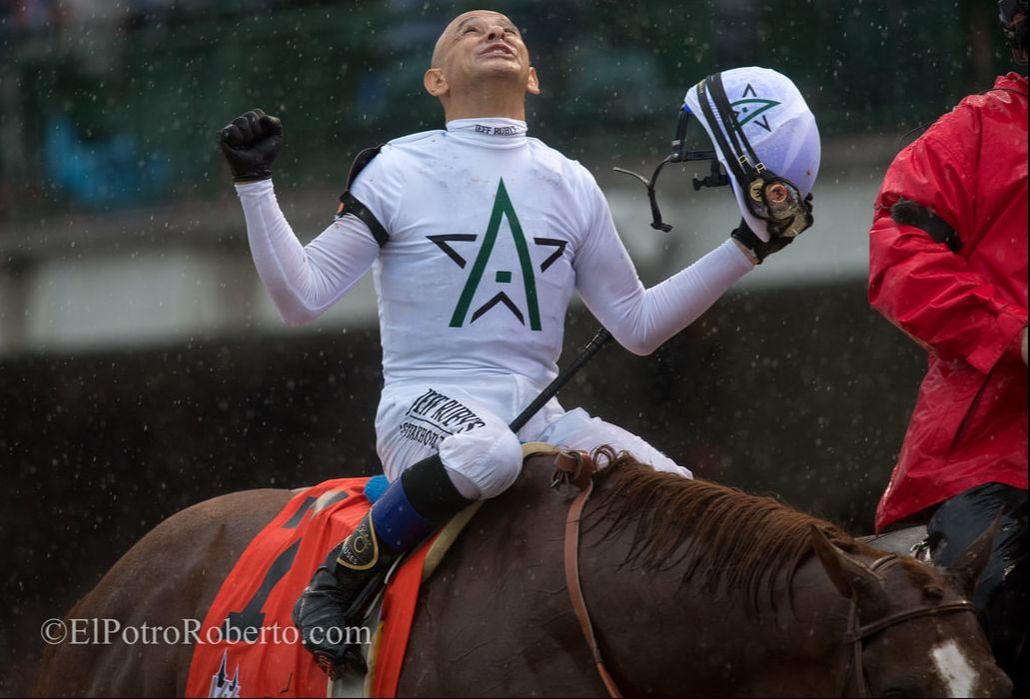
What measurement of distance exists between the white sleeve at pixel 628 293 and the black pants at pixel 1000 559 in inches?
33.7

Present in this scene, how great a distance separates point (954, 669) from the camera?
107 inches

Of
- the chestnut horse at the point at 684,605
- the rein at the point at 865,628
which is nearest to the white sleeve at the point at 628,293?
the chestnut horse at the point at 684,605

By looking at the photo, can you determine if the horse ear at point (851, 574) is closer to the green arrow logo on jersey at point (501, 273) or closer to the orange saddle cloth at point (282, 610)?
the orange saddle cloth at point (282, 610)

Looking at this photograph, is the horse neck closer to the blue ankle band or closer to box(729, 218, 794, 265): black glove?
the blue ankle band

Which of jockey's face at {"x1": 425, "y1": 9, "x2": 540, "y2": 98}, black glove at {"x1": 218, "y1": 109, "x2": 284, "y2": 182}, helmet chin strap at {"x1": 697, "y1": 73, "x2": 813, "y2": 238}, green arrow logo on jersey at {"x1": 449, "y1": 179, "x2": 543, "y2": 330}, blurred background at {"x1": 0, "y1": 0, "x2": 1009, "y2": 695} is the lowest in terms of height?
blurred background at {"x1": 0, "y1": 0, "x2": 1009, "y2": 695}

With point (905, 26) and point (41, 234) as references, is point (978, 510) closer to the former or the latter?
point (905, 26)

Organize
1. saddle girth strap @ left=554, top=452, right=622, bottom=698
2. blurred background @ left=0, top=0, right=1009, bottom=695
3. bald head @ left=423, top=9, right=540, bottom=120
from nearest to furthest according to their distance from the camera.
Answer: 1. saddle girth strap @ left=554, top=452, right=622, bottom=698
2. bald head @ left=423, top=9, right=540, bottom=120
3. blurred background @ left=0, top=0, right=1009, bottom=695

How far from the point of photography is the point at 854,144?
712 centimetres

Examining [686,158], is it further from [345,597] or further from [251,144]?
[345,597]

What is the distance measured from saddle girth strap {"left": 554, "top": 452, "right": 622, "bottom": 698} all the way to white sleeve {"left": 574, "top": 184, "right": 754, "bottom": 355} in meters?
0.61

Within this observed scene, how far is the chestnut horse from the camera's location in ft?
9.16

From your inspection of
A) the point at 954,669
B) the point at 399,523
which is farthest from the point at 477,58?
the point at 954,669

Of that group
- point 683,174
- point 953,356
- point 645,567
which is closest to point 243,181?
point 645,567

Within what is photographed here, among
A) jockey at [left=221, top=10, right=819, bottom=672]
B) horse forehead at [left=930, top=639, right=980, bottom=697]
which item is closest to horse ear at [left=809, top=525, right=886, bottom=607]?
horse forehead at [left=930, top=639, right=980, bottom=697]
